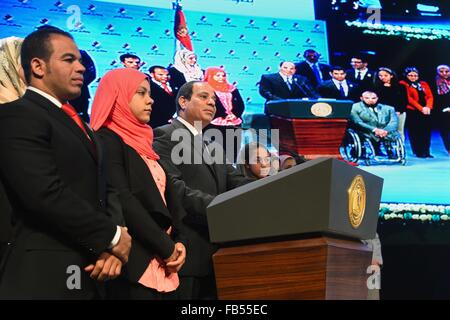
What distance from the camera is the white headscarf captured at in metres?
4.68

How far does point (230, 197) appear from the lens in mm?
1764

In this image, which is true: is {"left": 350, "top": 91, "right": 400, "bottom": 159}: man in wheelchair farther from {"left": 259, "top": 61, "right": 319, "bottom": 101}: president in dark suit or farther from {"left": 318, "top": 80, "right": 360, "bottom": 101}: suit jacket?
{"left": 259, "top": 61, "right": 319, "bottom": 101}: president in dark suit

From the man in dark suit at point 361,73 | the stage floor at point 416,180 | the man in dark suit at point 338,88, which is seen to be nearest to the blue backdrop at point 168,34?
the man in dark suit at point 338,88

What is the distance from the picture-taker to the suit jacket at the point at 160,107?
15.0 feet

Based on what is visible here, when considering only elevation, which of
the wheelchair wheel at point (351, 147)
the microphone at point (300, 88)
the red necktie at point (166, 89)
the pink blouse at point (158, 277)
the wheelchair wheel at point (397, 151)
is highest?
the pink blouse at point (158, 277)

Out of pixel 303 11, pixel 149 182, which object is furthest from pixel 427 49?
pixel 149 182

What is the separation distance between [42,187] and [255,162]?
6.85 ft

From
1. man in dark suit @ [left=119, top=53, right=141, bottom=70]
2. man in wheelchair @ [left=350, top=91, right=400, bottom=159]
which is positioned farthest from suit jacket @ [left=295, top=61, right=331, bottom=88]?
man in dark suit @ [left=119, top=53, right=141, bottom=70]

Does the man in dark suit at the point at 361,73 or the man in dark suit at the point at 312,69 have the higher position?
the man in dark suit at the point at 312,69

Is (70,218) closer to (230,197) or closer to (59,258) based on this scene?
(59,258)

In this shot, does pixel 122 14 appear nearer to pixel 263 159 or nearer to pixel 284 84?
pixel 284 84

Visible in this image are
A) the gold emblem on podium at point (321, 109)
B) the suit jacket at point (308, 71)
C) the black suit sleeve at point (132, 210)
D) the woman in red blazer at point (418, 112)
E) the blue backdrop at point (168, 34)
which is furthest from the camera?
the woman in red blazer at point (418, 112)

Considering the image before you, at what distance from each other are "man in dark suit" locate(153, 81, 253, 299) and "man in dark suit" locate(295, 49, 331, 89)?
1.81m

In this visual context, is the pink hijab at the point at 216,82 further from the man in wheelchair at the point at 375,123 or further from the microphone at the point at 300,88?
the man in wheelchair at the point at 375,123
